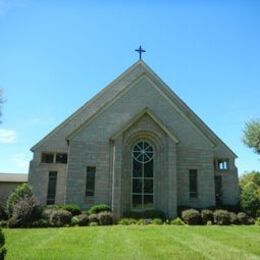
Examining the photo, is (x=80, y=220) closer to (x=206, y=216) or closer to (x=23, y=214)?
(x=23, y=214)

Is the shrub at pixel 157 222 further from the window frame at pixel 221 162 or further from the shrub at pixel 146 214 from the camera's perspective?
the window frame at pixel 221 162

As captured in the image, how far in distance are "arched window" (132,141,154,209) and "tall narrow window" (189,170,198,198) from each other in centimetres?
338

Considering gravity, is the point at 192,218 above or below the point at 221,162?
below

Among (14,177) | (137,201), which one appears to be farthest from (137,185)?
(14,177)

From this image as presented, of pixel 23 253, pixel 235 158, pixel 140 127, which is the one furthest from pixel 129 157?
pixel 23 253

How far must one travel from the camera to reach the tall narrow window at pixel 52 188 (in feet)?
92.4

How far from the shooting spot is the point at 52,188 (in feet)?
93.4

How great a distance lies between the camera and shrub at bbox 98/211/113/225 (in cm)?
2264

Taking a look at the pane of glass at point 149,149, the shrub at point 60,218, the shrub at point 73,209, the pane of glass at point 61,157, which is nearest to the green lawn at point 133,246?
the shrub at point 60,218

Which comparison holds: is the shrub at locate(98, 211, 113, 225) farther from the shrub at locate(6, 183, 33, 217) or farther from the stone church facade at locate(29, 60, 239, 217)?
the shrub at locate(6, 183, 33, 217)

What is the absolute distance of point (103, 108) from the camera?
28609 mm

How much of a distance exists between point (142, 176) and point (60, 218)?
25.9ft

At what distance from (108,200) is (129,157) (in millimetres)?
3765

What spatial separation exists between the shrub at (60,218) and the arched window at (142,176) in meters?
6.23
